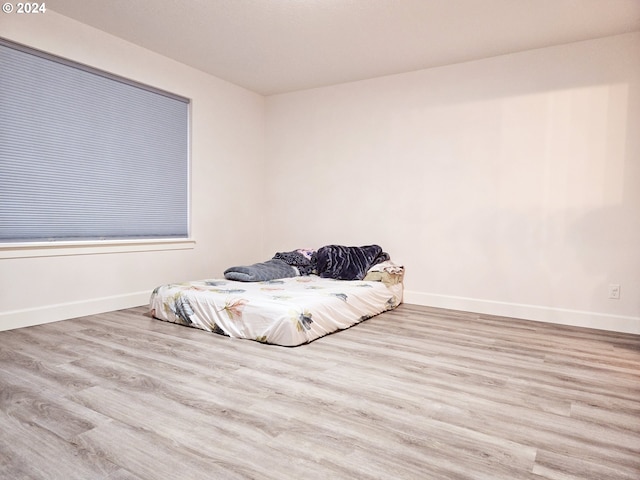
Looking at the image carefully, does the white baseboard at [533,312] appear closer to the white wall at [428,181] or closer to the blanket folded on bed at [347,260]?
the white wall at [428,181]

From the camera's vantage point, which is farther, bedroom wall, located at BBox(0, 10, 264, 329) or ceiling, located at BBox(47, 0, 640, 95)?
bedroom wall, located at BBox(0, 10, 264, 329)

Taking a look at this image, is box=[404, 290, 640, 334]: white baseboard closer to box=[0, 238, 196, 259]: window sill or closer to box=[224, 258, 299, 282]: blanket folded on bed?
box=[224, 258, 299, 282]: blanket folded on bed

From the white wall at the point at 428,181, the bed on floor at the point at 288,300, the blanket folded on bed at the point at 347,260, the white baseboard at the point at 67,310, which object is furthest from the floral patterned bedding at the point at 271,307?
Answer: the white wall at the point at 428,181

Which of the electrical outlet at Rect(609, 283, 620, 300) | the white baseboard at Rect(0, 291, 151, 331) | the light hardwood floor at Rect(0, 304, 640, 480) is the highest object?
the electrical outlet at Rect(609, 283, 620, 300)

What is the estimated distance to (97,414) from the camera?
1.77 meters

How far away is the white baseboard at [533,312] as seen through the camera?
3521 millimetres

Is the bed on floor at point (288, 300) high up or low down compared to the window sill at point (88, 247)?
down

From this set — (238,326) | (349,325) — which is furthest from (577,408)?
(238,326)

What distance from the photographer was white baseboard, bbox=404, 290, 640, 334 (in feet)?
11.6

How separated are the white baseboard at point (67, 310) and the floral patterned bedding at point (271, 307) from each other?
0.53 m

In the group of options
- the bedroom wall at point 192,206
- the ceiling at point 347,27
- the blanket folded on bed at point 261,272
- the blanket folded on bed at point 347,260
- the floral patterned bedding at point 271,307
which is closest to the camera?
the floral patterned bedding at point 271,307

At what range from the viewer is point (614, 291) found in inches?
140

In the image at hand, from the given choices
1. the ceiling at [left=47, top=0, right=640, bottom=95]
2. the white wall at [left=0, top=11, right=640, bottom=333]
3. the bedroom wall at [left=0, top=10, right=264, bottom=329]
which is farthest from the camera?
the white wall at [left=0, top=11, right=640, bottom=333]

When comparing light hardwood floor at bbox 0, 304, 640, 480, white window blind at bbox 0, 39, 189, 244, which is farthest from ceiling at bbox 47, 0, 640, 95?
light hardwood floor at bbox 0, 304, 640, 480
